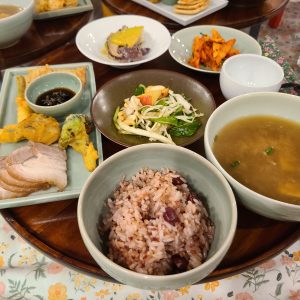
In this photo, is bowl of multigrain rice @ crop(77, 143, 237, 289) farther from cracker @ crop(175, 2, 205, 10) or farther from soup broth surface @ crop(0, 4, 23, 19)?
soup broth surface @ crop(0, 4, 23, 19)

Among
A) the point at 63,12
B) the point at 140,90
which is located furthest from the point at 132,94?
the point at 63,12

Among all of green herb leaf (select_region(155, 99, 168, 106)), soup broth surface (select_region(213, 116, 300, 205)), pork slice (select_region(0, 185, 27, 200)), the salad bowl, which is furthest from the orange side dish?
pork slice (select_region(0, 185, 27, 200))

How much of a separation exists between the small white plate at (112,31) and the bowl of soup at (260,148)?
66cm

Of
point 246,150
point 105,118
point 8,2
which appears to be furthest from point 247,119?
point 8,2

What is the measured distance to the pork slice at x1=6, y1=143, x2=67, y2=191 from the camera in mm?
1132

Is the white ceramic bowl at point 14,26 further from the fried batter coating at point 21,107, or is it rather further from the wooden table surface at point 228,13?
the wooden table surface at point 228,13

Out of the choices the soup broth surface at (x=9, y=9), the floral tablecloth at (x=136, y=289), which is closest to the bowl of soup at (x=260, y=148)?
the floral tablecloth at (x=136, y=289)

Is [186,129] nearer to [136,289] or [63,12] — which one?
[136,289]

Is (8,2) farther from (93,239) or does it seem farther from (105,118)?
(93,239)

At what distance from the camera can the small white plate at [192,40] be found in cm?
176

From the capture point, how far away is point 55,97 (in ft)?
4.82

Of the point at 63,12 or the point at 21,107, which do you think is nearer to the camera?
the point at 21,107

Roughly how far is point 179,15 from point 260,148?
4.32ft

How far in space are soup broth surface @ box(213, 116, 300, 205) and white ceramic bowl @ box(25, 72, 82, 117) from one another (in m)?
Answer: 0.67
